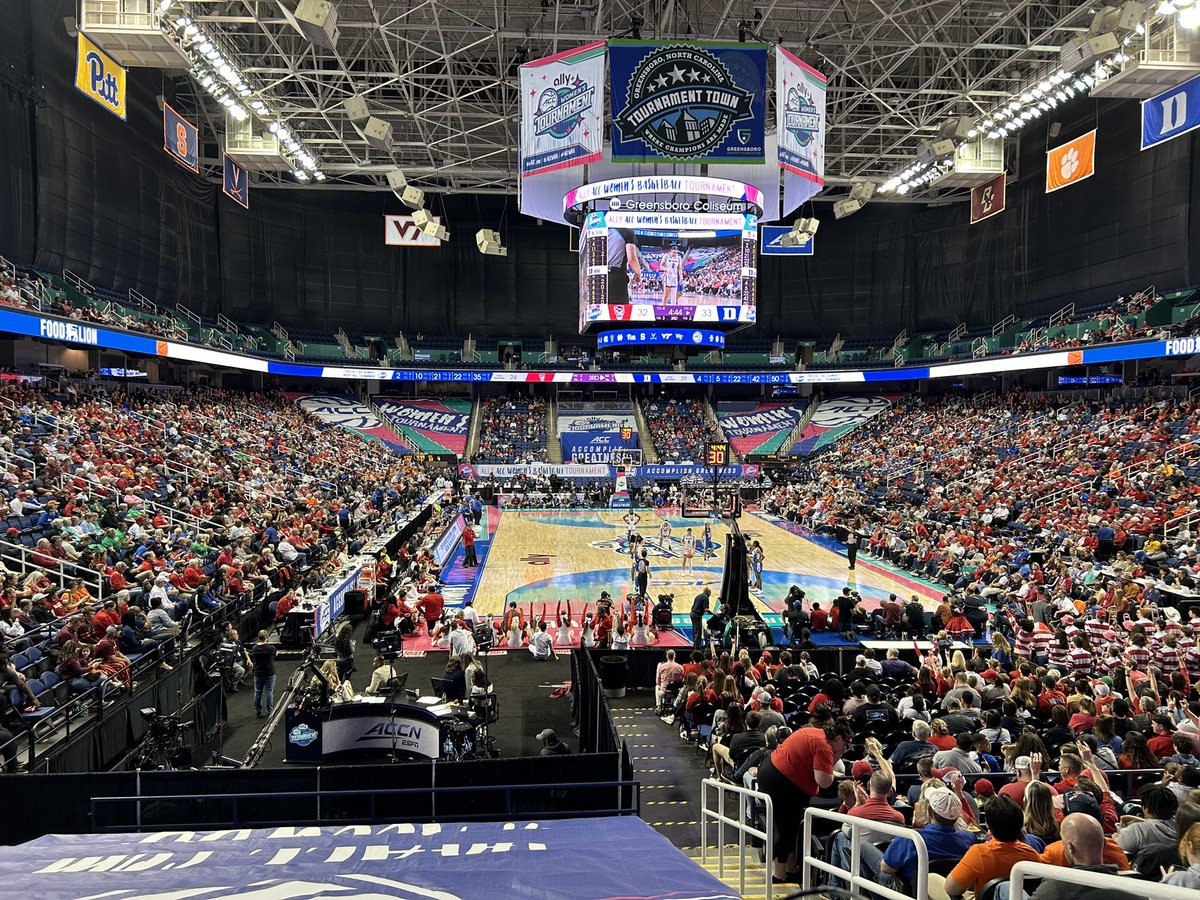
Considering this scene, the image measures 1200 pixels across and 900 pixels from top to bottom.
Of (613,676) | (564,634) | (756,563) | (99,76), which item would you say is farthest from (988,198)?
(99,76)

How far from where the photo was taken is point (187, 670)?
39.6 feet

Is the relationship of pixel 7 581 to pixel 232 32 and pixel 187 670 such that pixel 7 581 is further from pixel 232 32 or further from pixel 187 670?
pixel 232 32

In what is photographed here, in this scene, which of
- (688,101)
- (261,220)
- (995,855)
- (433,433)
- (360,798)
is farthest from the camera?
(433,433)

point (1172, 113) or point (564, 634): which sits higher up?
point (1172, 113)

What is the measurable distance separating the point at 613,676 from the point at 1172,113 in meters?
19.8

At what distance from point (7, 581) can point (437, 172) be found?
28678mm

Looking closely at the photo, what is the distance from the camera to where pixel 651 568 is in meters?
24.8

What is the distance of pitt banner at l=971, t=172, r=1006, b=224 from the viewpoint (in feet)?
109

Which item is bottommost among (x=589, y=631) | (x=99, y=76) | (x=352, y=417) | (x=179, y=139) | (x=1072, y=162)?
(x=589, y=631)

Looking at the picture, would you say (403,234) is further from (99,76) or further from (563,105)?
(563,105)

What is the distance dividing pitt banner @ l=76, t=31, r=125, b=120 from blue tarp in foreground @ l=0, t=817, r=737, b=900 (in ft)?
63.3

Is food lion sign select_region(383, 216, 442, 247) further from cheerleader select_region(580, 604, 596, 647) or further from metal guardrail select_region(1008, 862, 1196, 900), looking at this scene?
metal guardrail select_region(1008, 862, 1196, 900)

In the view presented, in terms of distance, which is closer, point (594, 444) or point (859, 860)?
point (859, 860)

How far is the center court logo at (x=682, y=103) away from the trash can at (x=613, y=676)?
40.6ft
